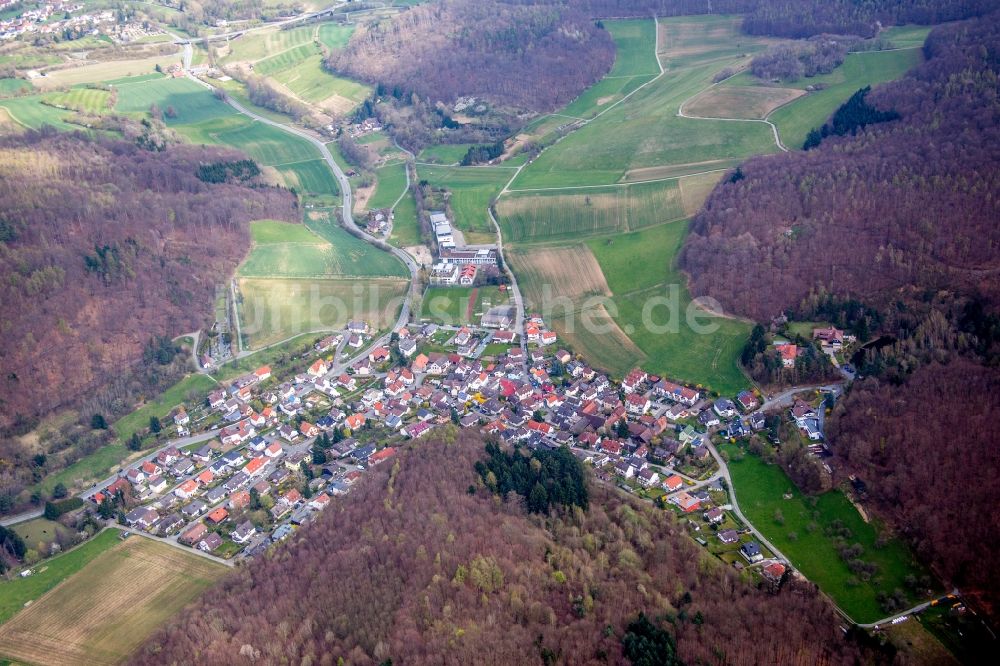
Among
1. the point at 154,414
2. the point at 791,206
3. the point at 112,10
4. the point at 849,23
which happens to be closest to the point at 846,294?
the point at 791,206

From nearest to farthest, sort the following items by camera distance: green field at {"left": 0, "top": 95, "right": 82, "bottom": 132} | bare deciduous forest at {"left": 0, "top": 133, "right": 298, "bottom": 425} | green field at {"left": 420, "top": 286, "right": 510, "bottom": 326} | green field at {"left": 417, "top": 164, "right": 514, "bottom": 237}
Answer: bare deciduous forest at {"left": 0, "top": 133, "right": 298, "bottom": 425}
green field at {"left": 420, "top": 286, "right": 510, "bottom": 326}
green field at {"left": 417, "top": 164, "right": 514, "bottom": 237}
green field at {"left": 0, "top": 95, "right": 82, "bottom": 132}

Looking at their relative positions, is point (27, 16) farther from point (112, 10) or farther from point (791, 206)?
point (791, 206)

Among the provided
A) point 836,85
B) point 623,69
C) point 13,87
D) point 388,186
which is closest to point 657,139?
point 836,85

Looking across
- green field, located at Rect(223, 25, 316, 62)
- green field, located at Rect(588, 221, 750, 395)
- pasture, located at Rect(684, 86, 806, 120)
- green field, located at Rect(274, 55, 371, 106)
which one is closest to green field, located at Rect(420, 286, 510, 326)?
green field, located at Rect(588, 221, 750, 395)

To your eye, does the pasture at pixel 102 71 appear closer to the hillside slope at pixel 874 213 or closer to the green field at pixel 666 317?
the green field at pixel 666 317

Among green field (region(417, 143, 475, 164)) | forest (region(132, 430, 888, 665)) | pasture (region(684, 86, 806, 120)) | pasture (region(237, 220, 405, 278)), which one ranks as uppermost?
pasture (region(684, 86, 806, 120))

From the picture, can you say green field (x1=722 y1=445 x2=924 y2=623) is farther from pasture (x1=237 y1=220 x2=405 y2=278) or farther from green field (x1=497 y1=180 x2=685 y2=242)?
pasture (x1=237 y1=220 x2=405 y2=278)
